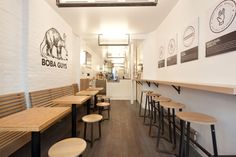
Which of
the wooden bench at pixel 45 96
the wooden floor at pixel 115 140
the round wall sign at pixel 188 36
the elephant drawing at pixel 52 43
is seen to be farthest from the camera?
the elephant drawing at pixel 52 43

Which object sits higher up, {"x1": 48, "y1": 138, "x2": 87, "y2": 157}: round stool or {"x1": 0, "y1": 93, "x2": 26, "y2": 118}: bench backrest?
{"x1": 0, "y1": 93, "x2": 26, "y2": 118}: bench backrest

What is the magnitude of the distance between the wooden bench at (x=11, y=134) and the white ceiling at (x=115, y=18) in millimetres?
2287

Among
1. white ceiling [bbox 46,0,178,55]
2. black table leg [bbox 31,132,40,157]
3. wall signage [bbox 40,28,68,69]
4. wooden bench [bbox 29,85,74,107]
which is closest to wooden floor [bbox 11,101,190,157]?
wooden bench [bbox 29,85,74,107]

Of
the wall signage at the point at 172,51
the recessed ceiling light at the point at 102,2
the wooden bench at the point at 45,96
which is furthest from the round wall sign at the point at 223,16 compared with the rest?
the wooden bench at the point at 45,96

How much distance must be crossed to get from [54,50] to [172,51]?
3004mm

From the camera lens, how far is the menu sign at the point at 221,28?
5.73 feet

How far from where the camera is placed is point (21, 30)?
109 inches

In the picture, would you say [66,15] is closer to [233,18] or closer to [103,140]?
[103,140]

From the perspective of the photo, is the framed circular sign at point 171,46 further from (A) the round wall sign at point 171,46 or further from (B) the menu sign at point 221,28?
(B) the menu sign at point 221,28

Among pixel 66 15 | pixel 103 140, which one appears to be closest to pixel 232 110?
pixel 103 140

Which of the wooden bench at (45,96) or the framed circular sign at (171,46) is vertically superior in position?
the framed circular sign at (171,46)

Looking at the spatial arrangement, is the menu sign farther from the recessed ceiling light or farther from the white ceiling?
the white ceiling

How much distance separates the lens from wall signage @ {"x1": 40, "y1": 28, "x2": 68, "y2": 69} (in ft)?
11.4

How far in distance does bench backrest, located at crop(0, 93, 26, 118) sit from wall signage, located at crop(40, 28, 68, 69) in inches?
41.3
